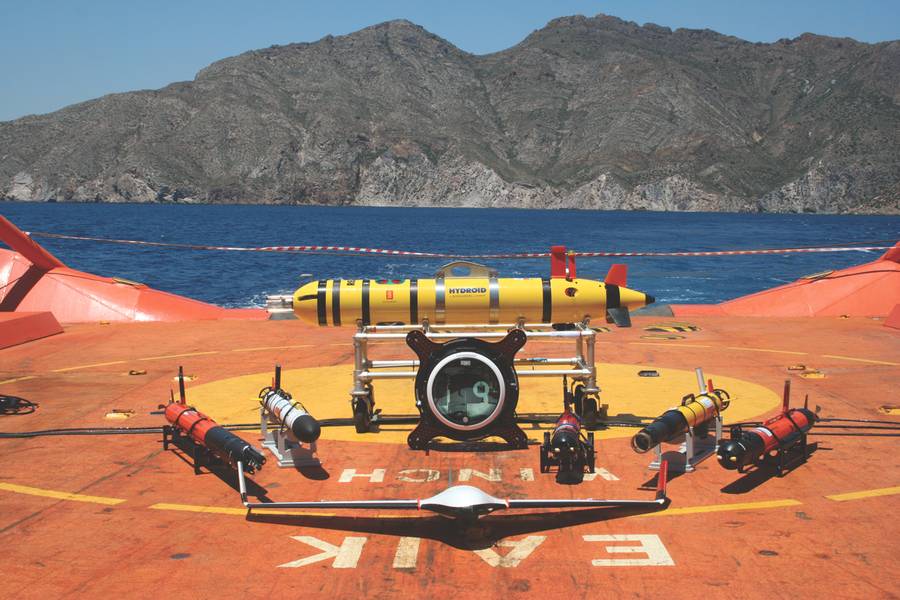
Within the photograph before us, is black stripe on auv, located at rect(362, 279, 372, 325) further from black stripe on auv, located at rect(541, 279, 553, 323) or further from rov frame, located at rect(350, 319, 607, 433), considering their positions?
black stripe on auv, located at rect(541, 279, 553, 323)

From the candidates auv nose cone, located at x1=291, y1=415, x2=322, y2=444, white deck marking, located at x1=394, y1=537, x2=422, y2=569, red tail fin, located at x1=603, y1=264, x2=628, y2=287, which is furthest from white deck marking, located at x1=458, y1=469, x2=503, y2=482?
red tail fin, located at x1=603, y1=264, x2=628, y2=287

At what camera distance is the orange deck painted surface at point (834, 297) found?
94.0 feet

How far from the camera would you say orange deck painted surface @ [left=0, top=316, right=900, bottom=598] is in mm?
8852

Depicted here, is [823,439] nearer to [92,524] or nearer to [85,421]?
[92,524]

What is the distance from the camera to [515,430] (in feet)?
43.1

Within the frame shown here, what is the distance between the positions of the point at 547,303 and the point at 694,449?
151 inches

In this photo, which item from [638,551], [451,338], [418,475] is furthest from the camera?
[451,338]

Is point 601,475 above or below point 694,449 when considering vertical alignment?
below

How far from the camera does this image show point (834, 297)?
29.2 m

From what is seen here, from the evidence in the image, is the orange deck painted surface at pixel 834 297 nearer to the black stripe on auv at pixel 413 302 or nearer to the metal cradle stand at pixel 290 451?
the black stripe on auv at pixel 413 302

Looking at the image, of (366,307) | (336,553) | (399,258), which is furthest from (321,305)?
(399,258)

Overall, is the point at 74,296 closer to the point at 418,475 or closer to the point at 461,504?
the point at 418,475

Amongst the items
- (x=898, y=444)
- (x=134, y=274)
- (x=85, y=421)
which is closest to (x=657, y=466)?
(x=898, y=444)

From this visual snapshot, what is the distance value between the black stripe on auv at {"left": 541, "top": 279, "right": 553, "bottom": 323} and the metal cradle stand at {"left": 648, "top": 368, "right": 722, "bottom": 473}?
309cm
